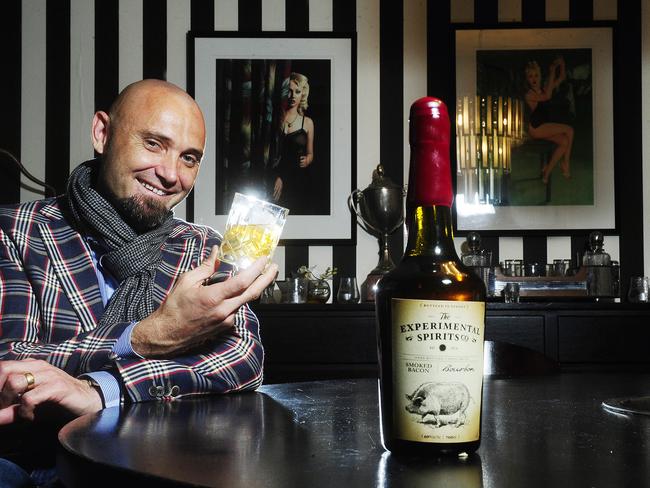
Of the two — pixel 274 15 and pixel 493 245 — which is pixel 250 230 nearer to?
pixel 493 245

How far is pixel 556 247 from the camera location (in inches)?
129

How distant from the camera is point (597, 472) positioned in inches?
22.4

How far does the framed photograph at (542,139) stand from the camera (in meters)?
3.25

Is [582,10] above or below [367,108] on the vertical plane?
above

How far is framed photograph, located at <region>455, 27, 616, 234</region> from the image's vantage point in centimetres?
325

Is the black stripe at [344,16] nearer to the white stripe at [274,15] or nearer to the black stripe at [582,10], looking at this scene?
the white stripe at [274,15]

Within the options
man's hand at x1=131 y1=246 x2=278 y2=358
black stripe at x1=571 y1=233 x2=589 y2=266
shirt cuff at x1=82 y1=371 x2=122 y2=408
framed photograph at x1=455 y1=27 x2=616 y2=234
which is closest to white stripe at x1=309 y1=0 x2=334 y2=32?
framed photograph at x1=455 y1=27 x2=616 y2=234

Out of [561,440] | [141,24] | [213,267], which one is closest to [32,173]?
[141,24]

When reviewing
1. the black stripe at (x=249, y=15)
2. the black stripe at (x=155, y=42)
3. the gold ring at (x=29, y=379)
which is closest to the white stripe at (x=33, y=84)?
the black stripe at (x=155, y=42)

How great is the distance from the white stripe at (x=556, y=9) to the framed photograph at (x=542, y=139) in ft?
0.27

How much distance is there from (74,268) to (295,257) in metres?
1.86

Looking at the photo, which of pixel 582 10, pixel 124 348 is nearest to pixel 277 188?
pixel 582 10

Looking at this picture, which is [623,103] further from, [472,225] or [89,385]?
[89,385]

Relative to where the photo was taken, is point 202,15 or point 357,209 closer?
point 357,209
